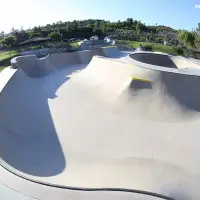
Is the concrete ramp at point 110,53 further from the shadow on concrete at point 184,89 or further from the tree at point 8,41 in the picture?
the tree at point 8,41

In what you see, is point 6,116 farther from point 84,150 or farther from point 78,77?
point 78,77

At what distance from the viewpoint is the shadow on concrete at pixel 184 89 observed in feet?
35.5

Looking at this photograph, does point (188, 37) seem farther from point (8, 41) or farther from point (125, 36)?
point (8, 41)

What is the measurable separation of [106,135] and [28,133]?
3037 mm

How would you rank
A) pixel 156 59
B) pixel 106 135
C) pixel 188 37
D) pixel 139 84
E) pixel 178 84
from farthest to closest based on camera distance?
pixel 188 37 < pixel 156 59 < pixel 139 84 < pixel 178 84 < pixel 106 135

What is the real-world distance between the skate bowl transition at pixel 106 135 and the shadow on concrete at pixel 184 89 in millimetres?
39

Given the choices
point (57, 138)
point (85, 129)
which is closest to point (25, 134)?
point (57, 138)

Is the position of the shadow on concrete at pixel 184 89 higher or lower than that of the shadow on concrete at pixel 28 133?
higher

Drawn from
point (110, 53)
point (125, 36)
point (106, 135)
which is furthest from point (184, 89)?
point (125, 36)

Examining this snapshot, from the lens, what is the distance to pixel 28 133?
10242mm

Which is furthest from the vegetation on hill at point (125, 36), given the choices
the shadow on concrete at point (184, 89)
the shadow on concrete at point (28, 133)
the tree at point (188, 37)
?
the shadow on concrete at point (28, 133)

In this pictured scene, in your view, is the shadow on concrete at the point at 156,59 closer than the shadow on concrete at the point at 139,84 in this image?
No

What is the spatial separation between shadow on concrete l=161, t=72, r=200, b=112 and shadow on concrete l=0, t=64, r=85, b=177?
5.26 meters

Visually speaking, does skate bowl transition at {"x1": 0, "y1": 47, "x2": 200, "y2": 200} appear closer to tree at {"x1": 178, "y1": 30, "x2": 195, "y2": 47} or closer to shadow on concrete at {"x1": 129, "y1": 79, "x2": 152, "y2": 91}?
shadow on concrete at {"x1": 129, "y1": 79, "x2": 152, "y2": 91}
